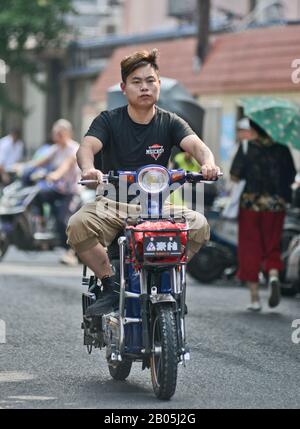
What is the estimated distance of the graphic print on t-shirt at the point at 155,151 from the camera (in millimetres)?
8227

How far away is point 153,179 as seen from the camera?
25.6 ft

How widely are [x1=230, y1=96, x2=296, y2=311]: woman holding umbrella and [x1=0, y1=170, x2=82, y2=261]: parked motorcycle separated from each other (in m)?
6.22

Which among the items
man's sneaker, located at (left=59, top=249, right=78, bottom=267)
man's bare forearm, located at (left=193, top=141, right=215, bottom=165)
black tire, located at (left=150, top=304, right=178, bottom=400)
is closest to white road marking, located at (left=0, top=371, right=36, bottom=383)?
black tire, located at (left=150, top=304, right=178, bottom=400)

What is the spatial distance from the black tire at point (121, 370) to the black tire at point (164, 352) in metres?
0.64

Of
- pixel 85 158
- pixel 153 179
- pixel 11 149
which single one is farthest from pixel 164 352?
pixel 11 149

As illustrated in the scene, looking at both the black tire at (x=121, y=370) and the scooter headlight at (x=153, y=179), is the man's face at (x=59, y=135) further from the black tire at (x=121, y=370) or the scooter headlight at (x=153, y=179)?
the scooter headlight at (x=153, y=179)

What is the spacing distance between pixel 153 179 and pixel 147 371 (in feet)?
5.21

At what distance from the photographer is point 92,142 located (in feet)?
26.9

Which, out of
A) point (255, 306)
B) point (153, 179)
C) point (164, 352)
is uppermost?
point (153, 179)

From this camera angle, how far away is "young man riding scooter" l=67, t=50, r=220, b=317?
8.10m

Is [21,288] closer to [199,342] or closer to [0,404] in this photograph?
[199,342]

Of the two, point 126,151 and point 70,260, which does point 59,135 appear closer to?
point 70,260

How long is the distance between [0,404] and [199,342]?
3142 mm

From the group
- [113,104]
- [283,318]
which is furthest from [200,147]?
[113,104]
